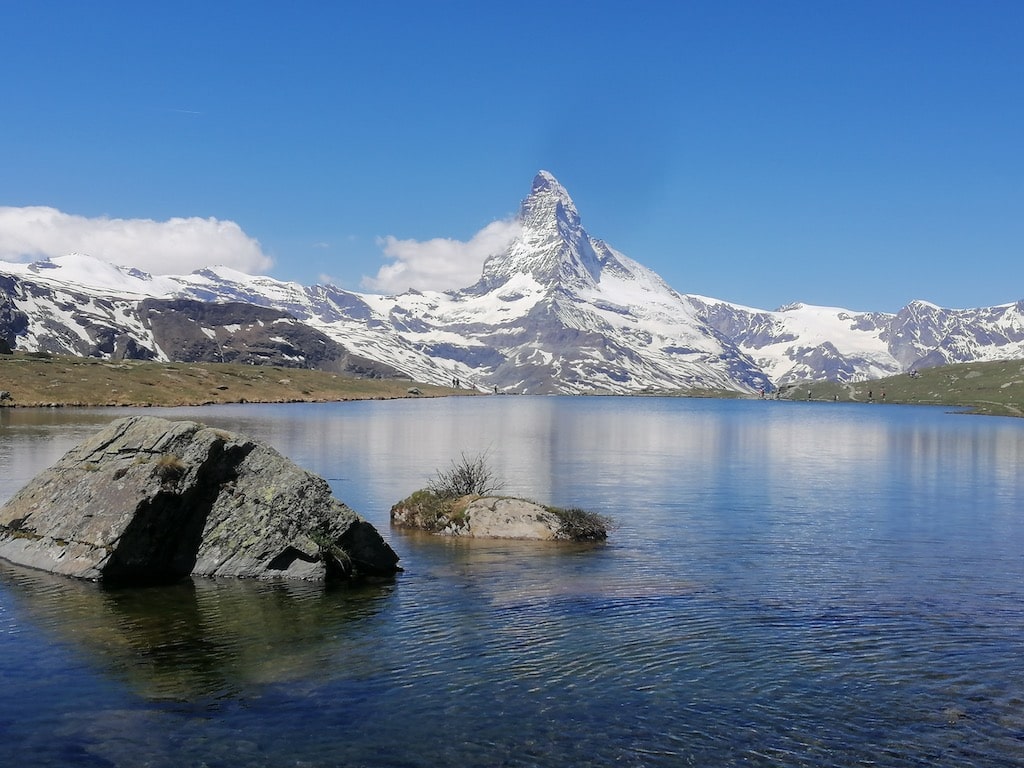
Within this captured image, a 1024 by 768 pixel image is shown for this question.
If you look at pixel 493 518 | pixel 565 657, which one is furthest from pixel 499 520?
pixel 565 657

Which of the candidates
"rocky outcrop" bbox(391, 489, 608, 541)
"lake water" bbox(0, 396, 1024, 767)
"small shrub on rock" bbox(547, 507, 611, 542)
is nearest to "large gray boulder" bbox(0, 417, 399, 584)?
"lake water" bbox(0, 396, 1024, 767)

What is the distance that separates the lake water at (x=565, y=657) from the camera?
16.2 m

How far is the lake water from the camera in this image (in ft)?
53.3

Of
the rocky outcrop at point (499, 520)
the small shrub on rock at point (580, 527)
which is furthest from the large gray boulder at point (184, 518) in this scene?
the small shrub on rock at point (580, 527)

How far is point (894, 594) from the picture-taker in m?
29.0

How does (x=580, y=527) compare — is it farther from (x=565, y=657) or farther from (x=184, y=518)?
(x=565, y=657)

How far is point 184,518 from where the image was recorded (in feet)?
102

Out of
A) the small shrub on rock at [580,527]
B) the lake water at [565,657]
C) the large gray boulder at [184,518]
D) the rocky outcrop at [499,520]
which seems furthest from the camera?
the rocky outcrop at [499,520]

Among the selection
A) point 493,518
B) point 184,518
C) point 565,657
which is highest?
point 184,518

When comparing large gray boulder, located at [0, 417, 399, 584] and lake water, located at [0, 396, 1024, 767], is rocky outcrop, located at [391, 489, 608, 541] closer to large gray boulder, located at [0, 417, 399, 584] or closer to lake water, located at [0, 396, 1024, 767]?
lake water, located at [0, 396, 1024, 767]

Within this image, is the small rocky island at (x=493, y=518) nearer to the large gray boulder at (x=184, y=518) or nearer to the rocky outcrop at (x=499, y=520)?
the rocky outcrop at (x=499, y=520)

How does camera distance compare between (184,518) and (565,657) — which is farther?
(184,518)

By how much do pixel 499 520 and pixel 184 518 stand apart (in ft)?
48.0

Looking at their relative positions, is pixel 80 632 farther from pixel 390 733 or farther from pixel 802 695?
pixel 802 695
